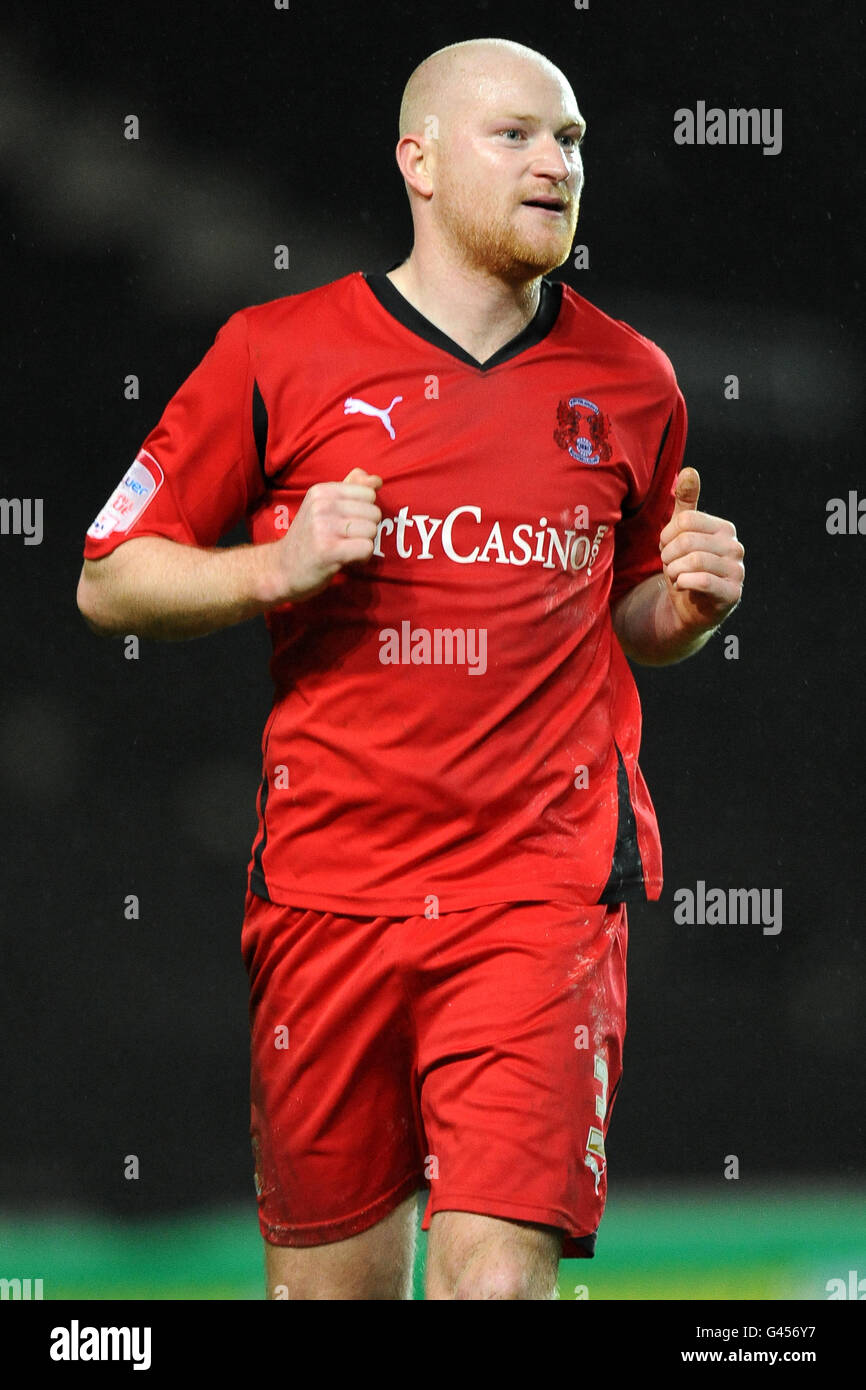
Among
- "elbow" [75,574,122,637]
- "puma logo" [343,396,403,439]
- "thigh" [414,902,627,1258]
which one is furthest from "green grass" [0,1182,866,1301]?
"puma logo" [343,396,403,439]

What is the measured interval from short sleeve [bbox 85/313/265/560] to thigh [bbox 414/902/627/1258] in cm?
56

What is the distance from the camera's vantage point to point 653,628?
2.32 meters

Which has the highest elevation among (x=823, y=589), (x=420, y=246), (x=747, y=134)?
(x=747, y=134)

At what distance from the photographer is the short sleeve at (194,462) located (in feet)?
6.95

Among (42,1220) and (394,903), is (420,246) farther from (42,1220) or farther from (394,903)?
(42,1220)

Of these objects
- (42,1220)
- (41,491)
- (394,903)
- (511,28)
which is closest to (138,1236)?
(42,1220)

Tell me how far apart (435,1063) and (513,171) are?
3.33 ft

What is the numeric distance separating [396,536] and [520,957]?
49 centimetres

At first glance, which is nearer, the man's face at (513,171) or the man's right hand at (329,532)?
the man's right hand at (329,532)

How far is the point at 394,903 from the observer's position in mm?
2043

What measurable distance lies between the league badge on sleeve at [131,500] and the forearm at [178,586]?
30 mm

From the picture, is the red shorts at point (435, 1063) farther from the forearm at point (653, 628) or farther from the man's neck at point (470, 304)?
the man's neck at point (470, 304)

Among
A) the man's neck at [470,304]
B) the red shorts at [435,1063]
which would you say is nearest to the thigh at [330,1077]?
the red shorts at [435,1063]

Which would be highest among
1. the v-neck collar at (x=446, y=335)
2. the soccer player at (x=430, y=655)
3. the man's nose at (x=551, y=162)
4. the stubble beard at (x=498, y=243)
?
the man's nose at (x=551, y=162)
